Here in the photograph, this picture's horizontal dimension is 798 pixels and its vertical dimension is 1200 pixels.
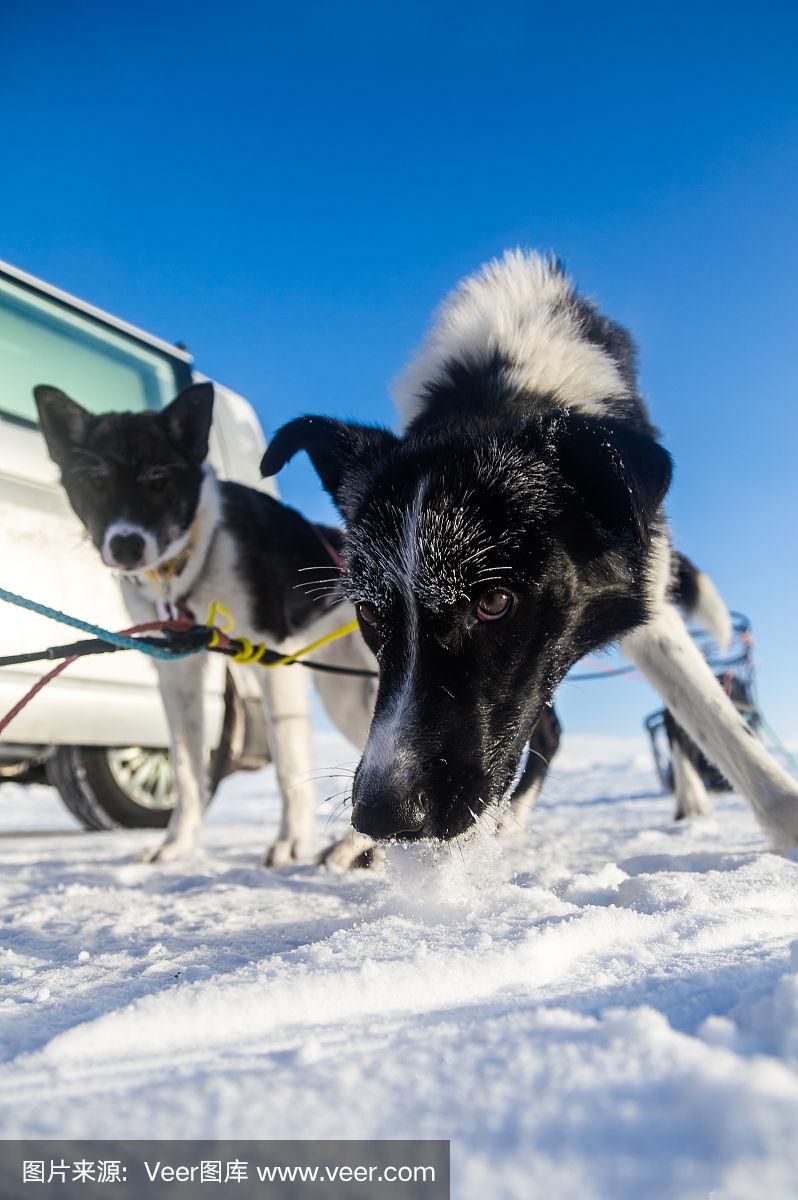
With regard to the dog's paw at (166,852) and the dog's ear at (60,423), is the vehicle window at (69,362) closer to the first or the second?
the dog's ear at (60,423)

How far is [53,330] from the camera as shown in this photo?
455 centimetres

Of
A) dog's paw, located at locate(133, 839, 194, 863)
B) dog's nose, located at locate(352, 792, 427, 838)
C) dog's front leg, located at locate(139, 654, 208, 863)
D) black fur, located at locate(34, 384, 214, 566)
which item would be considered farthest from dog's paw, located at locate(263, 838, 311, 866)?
dog's nose, located at locate(352, 792, 427, 838)

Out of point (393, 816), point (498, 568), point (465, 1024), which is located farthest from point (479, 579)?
point (465, 1024)

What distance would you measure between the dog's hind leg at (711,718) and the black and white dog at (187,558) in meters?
1.45

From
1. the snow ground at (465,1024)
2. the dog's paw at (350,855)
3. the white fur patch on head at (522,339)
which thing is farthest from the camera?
the dog's paw at (350,855)

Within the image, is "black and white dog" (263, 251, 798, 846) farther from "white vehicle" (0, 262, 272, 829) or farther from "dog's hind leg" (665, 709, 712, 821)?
"dog's hind leg" (665, 709, 712, 821)

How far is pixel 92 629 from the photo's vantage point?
2.37m

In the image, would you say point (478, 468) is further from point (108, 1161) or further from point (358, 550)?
point (108, 1161)

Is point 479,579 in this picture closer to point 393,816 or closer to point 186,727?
point 393,816

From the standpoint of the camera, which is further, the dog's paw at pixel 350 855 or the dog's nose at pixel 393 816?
the dog's paw at pixel 350 855

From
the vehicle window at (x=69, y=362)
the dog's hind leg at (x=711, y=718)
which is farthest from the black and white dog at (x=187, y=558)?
the dog's hind leg at (x=711, y=718)

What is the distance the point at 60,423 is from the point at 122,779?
2452 millimetres

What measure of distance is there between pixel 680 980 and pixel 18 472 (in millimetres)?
3891

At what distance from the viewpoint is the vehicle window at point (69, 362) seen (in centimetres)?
428
